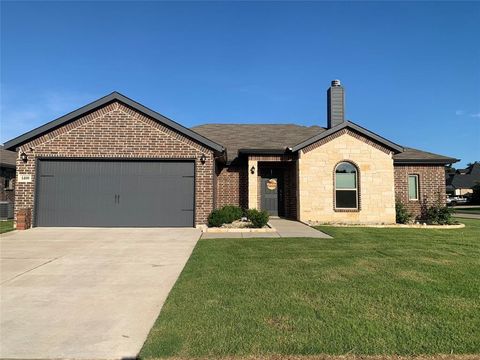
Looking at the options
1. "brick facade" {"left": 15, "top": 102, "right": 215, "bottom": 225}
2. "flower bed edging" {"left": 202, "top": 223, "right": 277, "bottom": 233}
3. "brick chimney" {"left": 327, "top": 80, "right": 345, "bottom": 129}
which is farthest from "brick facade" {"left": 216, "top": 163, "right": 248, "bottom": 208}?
"brick chimney" {"left": 327, "top": 80, "right": 345, "bottom": 129}

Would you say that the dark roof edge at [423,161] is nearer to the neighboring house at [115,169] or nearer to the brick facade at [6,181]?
the neighboring house at [115,169]

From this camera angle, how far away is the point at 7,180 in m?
20.8

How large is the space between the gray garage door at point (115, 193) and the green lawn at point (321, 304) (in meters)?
5.09

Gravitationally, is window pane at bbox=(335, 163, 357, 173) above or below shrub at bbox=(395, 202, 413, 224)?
above

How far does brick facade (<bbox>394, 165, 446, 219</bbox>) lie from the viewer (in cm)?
1678

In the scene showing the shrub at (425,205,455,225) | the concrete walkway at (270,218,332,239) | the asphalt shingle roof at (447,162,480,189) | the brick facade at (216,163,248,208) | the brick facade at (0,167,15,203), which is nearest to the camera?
the concrete walkway at (270,218,332,239)

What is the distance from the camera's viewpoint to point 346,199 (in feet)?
49.1

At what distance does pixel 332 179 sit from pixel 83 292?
1139 cm

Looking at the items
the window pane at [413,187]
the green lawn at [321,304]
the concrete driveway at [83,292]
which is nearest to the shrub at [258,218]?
the concrete driveway at [83,292]

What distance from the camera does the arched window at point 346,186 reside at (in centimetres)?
1495

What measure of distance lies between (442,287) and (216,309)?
353cm

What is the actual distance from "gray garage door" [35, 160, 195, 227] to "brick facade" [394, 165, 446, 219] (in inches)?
389

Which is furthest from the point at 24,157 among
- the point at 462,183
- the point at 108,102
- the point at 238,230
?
the point at 462,183

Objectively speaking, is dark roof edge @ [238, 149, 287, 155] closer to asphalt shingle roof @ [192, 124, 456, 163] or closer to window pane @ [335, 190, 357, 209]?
asphalt shingle roof @ [192, 124, 456, 163]
